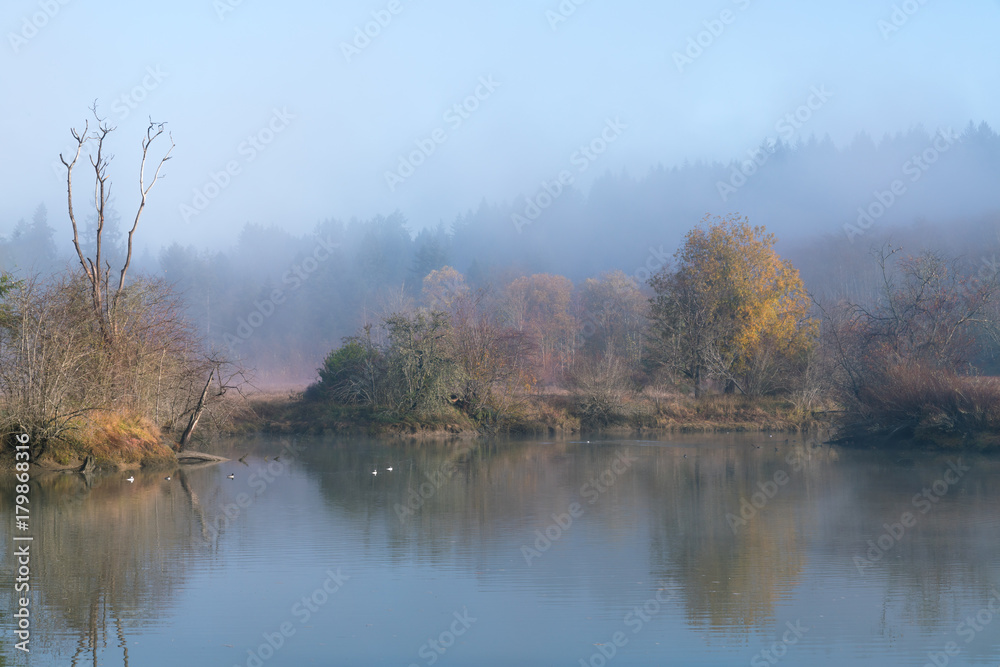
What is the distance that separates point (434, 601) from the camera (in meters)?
8.57

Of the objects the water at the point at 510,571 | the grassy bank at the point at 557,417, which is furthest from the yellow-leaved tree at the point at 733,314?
the water at the point at 510,571

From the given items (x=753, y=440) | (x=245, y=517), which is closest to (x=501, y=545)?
(x=245, y=517)

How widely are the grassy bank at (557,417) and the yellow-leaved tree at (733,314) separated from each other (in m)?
2.16

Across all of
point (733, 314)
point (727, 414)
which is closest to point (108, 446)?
point (727, 414)

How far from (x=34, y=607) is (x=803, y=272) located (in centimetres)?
10737

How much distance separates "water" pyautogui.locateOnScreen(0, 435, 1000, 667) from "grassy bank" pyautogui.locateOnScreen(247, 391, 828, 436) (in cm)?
1560

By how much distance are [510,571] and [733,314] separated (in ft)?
110

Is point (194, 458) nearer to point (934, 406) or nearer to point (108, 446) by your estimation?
point (108, 446)

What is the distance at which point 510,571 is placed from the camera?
9.87 meters

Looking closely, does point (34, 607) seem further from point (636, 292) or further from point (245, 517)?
point (636, 292)

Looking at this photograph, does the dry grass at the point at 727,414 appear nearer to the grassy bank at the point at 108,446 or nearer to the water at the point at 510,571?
the water at the point at 510,571

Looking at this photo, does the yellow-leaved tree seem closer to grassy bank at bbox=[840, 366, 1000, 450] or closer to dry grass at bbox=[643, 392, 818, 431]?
dry grass at bbox=[643, 392, 818, 431]

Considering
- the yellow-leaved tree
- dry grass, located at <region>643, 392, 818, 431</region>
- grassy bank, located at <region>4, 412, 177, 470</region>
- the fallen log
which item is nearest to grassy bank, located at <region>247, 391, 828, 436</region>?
dry grass, located at <region>643, 392, 818, 431</region>

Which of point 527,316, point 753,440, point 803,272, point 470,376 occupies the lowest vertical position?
point 753,440
